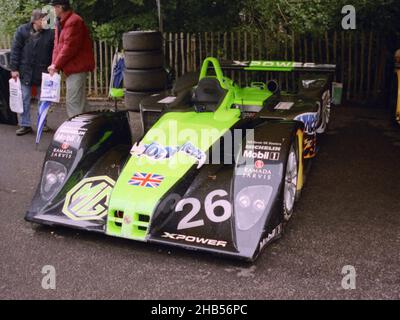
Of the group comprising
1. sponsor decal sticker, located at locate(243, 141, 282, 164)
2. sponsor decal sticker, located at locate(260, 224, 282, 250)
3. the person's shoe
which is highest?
sponsor decal sticker, located at locate(243, 141, 282, 164)

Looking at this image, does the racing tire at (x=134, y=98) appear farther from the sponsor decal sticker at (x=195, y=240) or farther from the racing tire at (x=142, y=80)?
the sponsor decal sticker at (x=195, y=240)

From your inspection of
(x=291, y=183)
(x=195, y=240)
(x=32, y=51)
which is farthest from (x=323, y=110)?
(x=32, y=51)

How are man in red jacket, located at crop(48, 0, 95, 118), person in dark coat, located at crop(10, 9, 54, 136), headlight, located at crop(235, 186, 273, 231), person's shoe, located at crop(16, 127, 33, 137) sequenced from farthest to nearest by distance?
person's shoe, located at crop(16, 127, 33, 137), person in dark coat, located at crop(10, 9, 54, 136), man in red jacket, located at crop(48, 0, 95, 118), headlight, located at crop(235, 186, 273, 231)

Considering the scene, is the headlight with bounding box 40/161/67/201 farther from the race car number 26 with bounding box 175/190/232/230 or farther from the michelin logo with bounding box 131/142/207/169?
the race car number 26 with bounding box 175/190/232/230

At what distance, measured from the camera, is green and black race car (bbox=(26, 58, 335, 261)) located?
3.99m

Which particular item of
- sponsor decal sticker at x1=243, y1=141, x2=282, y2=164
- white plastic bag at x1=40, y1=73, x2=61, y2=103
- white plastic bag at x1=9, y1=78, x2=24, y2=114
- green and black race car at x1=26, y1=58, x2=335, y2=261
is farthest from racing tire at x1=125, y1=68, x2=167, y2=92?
sponsor decal sticker at x1=243, y1=141, x2=282, y2=164

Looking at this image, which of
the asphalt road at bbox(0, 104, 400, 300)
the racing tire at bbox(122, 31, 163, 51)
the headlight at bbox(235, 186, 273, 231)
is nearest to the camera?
the asphalt road at bbox(0, 104, 400, 300)

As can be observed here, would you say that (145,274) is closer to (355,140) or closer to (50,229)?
(50,229)

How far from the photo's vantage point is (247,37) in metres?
10.5

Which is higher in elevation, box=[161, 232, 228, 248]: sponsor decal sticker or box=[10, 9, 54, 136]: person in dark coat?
box=[10, 9, 54, 136]: person in dark coat

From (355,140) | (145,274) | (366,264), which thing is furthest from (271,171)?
(355,140)

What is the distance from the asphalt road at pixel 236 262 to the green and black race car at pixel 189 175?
145mm

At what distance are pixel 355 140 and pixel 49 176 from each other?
438cm
